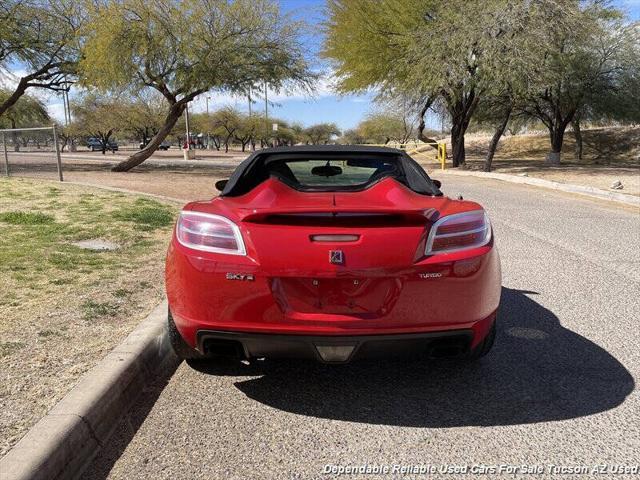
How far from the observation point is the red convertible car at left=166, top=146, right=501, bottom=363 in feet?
9.23

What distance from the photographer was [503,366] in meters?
3.68

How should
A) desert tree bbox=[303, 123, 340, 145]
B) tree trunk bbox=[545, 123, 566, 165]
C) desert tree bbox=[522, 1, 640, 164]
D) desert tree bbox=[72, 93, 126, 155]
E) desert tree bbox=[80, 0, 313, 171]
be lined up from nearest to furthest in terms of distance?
1. desert tree bbox=[80, 0, 313, 171]
2. desert tree bbox=[522, 1, 640, 164]
3. tree trunk bbox=[545, 123, 566, 165]
4. desert tree bbox=[72, 93, 126, 155]
5. desert tree bbox=[303, 123, 340, 145]

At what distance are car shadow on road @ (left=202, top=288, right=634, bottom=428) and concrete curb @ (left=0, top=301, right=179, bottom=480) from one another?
1.41 feet

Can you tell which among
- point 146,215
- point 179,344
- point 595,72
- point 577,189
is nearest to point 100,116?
point 595,72

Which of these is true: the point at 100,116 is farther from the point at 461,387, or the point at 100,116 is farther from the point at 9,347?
the point at 461,387

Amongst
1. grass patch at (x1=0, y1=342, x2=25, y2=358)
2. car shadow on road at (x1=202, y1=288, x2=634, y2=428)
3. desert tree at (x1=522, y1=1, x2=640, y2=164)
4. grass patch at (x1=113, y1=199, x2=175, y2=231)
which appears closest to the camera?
car shadow on road at (x1=202, y1=288, x2=634, y2=428)

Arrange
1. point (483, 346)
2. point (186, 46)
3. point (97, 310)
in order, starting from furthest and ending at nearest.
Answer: point (186, 46), point (97, 310), point (483, 346)

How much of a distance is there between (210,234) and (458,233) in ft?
4.50

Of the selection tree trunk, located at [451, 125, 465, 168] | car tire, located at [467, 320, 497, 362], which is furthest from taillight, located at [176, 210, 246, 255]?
tree trunk, located at [451, 125, 465, 168]

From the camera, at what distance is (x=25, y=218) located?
28.4 feet

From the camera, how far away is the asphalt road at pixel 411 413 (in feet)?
8.54

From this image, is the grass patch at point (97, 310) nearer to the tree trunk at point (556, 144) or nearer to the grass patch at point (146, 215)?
the grass patch at point (146, 215)

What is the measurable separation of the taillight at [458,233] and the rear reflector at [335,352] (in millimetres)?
661

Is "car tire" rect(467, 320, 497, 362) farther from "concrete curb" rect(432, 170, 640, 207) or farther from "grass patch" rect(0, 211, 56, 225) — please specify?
"concrete curb" rect(432, 170, 640, 207)
